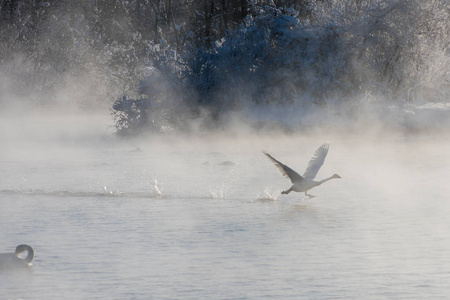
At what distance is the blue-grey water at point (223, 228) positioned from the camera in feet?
38.8

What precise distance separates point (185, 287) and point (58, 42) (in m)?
46.7

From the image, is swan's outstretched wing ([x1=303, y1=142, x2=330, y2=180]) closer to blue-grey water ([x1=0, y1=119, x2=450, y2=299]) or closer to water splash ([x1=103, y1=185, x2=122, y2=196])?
blue-grey water ([x1=0, y1=119, x2=450, y2=299])

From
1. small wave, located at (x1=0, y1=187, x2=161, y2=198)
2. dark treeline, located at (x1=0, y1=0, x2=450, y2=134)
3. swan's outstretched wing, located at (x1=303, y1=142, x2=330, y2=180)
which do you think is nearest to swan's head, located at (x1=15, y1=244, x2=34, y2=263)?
swan's outstretched wing, located at (x1=303, y1=142, x2=330, y2=180)

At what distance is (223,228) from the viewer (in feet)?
52.4

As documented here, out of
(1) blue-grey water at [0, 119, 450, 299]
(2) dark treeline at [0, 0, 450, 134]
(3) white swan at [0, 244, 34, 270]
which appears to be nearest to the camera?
(1) blue-grey water at [0, 119, 450, 299]

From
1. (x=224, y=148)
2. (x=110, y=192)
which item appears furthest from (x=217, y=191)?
(x=224, y=148)

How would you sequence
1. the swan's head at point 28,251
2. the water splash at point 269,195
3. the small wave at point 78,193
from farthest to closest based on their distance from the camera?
the small wave at point 78,193
the water splash at point 269,195
the swan's head at point 28,251

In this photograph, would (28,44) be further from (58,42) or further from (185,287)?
(185,287)

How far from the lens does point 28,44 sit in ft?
184

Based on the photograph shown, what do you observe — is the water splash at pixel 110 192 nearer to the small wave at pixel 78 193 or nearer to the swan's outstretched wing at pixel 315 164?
the small wave at pixel 78 193

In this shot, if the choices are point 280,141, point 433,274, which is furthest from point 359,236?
point 280,141

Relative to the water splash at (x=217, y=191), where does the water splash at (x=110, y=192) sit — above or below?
below

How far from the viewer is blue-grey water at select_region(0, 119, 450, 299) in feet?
38.8

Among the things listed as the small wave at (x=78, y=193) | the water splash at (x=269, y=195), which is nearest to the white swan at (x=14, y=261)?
the small wave at (x=78, y=193)
